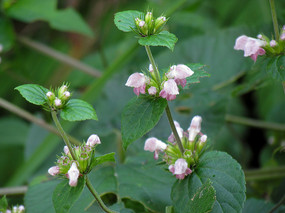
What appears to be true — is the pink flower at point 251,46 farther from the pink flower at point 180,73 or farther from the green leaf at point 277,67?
the pink flower at point 180,73

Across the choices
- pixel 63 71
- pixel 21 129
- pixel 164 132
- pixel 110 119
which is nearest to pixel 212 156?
pixel 164 132

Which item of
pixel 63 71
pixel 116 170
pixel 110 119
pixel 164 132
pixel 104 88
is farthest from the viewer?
pixel 63 71

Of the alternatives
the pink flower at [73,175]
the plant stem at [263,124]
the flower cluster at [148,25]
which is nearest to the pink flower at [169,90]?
the flower cluster at [148,25]

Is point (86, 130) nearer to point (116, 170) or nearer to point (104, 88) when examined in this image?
point (104, 88)

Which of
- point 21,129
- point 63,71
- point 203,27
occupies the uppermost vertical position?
point 203,27

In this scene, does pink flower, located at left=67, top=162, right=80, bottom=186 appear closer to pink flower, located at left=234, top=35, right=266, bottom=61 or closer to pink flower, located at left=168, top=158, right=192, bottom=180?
pink flower, located at left=168, top=158, right=192, bottom=180

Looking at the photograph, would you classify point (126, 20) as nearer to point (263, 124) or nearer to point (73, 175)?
point (73, 175)

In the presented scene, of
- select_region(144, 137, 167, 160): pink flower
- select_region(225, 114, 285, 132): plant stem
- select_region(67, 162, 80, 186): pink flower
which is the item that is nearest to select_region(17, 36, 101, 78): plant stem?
select_region(225, 114, 285, 132): plant stem

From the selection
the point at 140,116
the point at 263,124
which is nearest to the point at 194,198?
the point at 140,116
